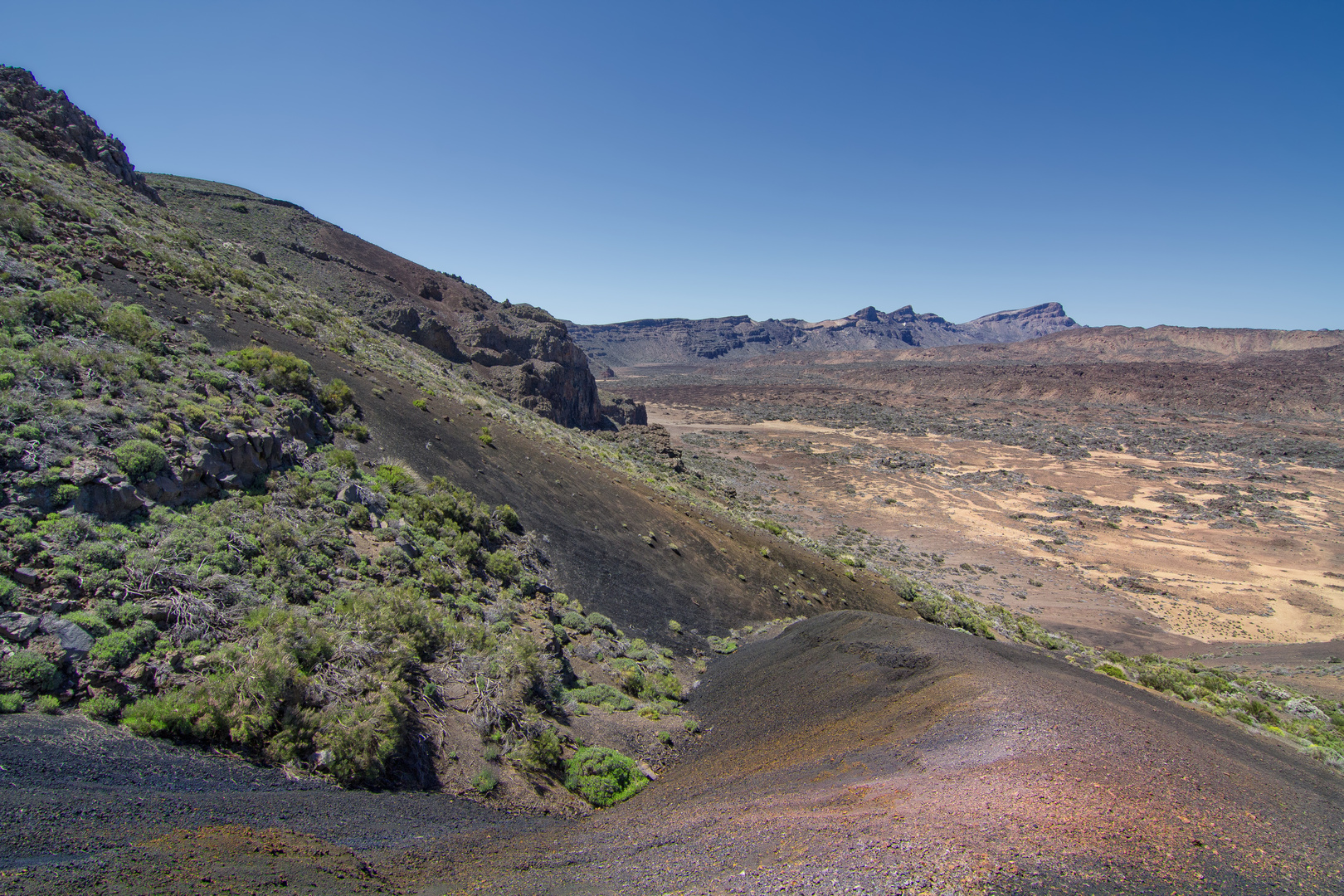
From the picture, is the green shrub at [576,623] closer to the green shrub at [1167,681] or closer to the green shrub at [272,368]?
the green shrub at [272,368]

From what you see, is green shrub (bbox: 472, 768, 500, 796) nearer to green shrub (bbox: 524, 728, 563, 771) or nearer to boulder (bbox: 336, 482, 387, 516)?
green shrub (bbox: 524, 728, 563, 771)

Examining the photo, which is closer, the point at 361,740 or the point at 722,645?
the point at 361,740

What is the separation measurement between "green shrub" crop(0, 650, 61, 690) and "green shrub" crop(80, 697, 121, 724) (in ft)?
1.26

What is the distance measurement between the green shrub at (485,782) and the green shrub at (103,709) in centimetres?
403

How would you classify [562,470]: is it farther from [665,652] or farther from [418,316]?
[418,316]

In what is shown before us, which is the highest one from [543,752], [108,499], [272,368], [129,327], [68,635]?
[129,327]

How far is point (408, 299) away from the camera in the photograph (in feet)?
150

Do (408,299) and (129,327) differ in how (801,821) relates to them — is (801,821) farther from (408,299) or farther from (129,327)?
(408,299)

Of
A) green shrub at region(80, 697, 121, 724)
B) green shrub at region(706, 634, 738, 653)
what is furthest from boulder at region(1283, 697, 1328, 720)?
green shrub at region(80, 697, 121, 724)

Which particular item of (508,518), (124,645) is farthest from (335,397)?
(124,645)

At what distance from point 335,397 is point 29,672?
460 inches

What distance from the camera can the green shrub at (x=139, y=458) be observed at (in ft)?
27.6

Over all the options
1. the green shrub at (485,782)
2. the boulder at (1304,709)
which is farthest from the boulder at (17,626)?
the boulder at (1304,709)

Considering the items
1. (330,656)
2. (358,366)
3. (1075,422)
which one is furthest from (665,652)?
(1075,422)
